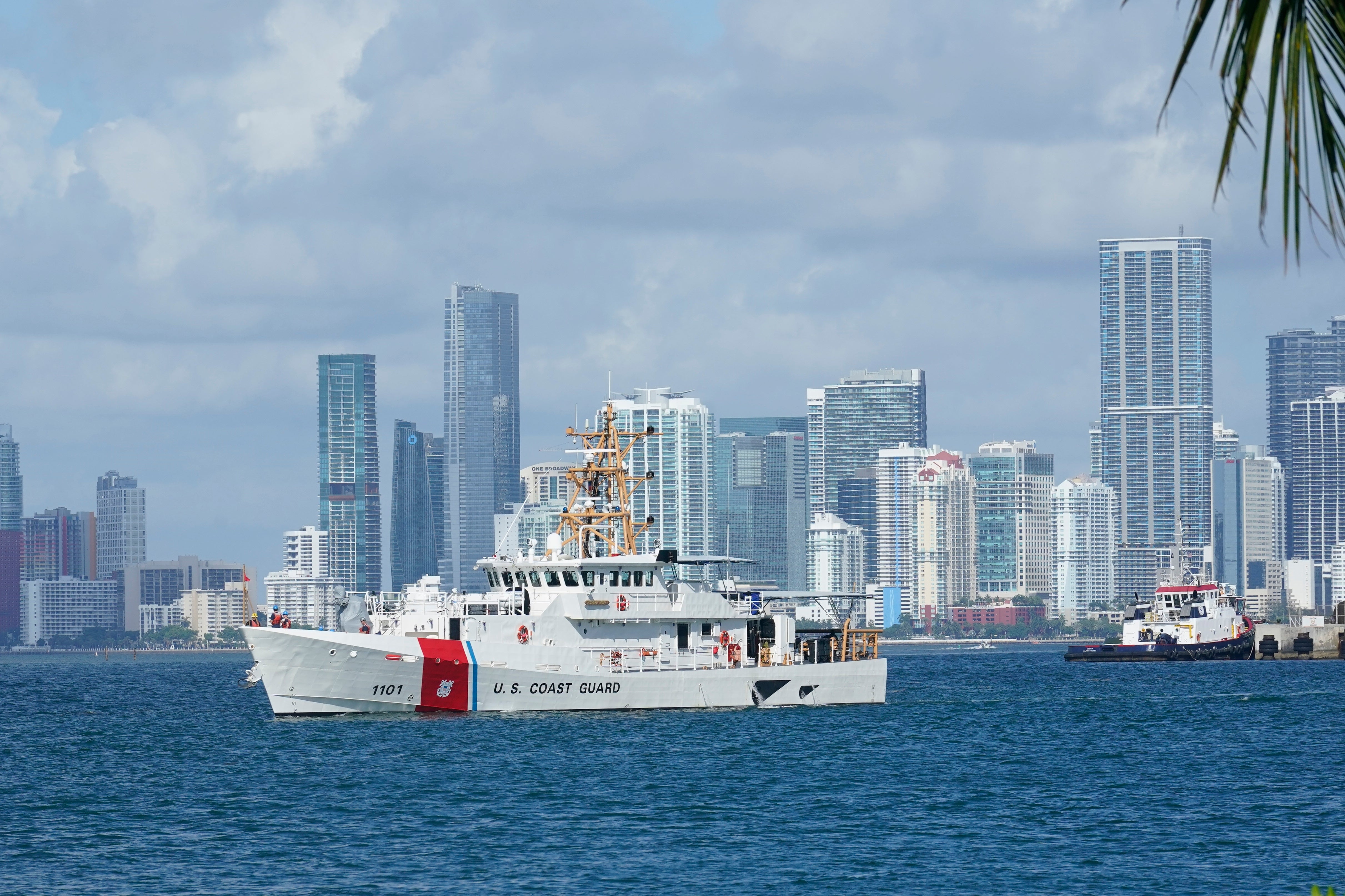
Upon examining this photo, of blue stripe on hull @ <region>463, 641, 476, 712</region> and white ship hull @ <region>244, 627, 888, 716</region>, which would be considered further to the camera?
blue stripe on hull @ <region>463, 641, 476, 712</region>

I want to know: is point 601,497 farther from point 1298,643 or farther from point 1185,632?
point 1298,643

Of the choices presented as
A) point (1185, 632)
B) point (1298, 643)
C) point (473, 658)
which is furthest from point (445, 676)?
point (1298, 643)

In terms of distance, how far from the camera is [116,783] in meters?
48.0

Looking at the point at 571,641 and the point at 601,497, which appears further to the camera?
the point at 601,497

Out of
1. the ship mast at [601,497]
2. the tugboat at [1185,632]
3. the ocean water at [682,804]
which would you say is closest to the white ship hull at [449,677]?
the ocean water at [682,804]

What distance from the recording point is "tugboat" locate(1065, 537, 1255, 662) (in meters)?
130

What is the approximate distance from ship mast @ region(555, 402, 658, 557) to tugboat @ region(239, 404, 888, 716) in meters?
0.07

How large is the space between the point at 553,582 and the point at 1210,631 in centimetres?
8735

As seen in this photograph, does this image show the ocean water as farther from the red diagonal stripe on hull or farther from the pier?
the pier

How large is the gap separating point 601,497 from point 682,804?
1939 centimetres

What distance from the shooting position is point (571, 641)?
55.8 m

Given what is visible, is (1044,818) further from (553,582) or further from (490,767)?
(553,582)

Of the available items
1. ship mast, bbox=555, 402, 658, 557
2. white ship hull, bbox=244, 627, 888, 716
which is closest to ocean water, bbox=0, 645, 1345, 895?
white ship hull, bbox=244, 627, 888, 716

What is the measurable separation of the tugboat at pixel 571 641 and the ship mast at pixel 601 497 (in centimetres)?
7
